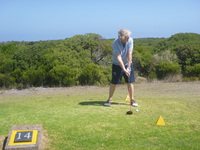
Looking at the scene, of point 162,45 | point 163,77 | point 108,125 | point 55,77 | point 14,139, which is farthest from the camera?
point 162,45

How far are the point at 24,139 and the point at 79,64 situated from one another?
10.7 m

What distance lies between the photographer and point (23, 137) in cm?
464

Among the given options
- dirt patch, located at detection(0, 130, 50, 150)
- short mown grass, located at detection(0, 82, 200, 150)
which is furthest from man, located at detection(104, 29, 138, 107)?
dirt patch, located at detection(0, 130, 50, 150)

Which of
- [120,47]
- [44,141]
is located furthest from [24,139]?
[120,47]

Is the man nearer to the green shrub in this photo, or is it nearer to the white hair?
the white hair

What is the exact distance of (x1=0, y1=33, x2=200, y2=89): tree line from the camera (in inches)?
570

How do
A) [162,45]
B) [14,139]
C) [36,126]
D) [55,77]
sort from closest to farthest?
[14,139]
[36,126]
[55,77]
[162,45]

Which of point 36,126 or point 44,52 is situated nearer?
point 36,126

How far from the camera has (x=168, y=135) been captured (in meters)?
5.21

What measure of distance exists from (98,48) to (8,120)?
35.7 ft

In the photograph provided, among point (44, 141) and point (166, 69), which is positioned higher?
point (166, 69)

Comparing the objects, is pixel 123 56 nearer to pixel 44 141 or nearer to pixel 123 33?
pixel 123 33

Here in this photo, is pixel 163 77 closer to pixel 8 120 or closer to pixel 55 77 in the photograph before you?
pixel 55 77

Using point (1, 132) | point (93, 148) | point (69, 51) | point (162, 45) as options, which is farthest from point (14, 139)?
point (162, 45)
